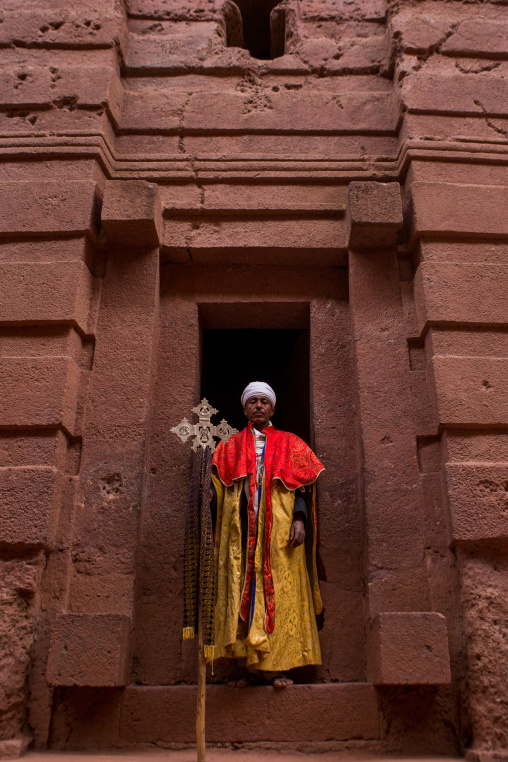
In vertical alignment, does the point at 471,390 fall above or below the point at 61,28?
below

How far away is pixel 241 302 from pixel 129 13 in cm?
300

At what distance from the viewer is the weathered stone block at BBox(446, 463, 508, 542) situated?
12.8 feet

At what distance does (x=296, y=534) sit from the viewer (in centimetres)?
409

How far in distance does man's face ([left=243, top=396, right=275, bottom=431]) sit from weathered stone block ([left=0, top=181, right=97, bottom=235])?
5.60 ft

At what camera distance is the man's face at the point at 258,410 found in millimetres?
4660

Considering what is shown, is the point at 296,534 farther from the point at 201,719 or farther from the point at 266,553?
the point at 201,719

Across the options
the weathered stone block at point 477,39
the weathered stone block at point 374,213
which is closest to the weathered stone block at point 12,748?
the weathered stone block at point 374,213

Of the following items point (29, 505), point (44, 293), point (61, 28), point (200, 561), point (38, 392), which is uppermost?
point (61, 28)

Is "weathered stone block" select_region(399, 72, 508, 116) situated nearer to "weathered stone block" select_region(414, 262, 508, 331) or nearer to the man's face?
"weathered stone block" select_region(414, 262, 508, 331)

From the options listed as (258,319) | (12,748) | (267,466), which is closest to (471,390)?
(267,466)

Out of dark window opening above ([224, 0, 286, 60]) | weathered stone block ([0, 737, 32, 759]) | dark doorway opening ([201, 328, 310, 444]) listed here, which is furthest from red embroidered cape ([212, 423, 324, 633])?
dark window opening above ([224, 0, 286, 60])

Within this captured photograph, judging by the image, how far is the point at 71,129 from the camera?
205 inches

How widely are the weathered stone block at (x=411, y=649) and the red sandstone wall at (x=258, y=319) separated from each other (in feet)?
0.04

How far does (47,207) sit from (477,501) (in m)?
3.57
